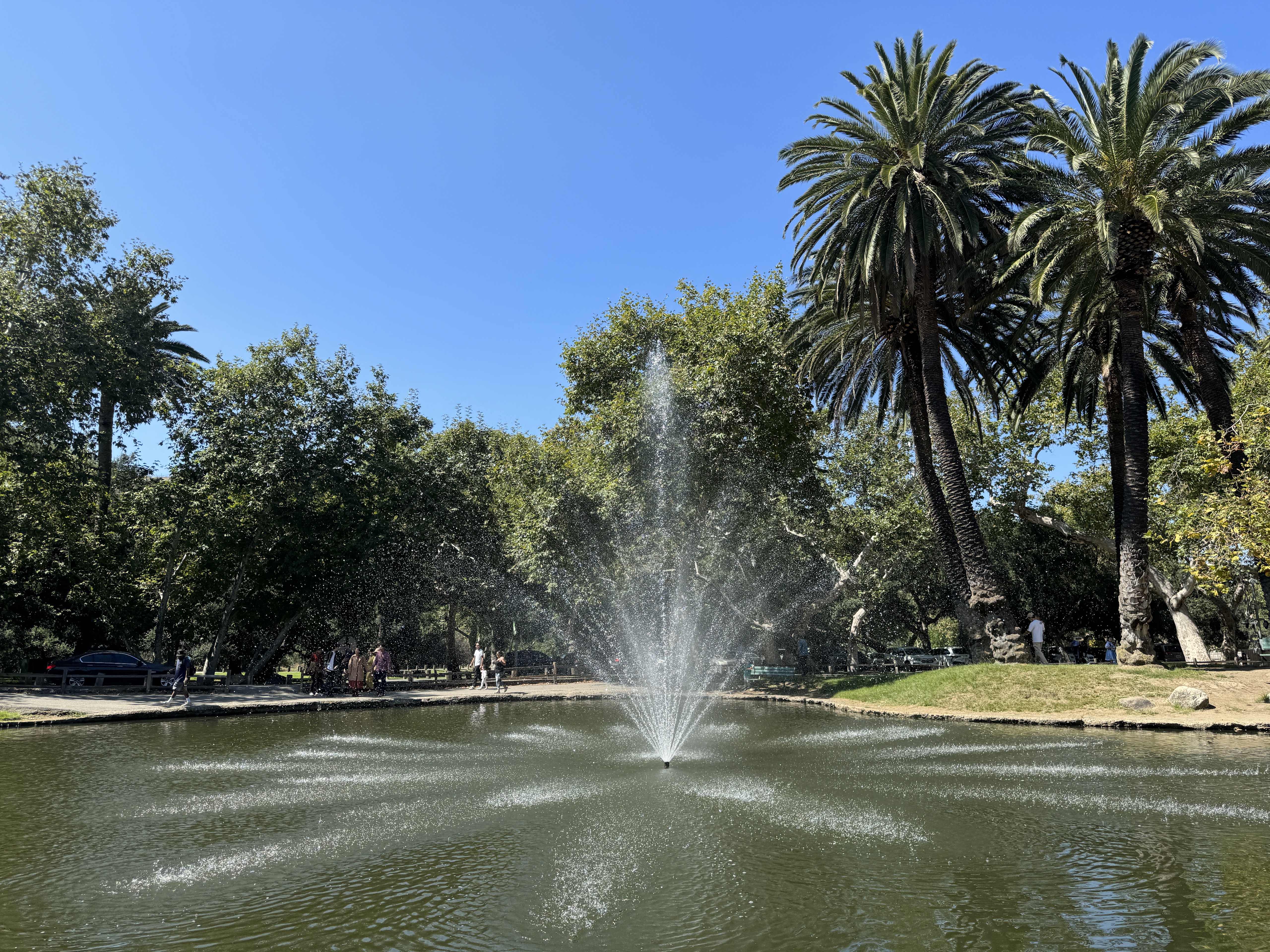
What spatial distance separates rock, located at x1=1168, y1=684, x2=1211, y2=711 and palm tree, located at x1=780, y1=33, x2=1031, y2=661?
5.21 metres

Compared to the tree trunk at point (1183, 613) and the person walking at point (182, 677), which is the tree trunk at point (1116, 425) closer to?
the tree trunk at point (1183, 613)

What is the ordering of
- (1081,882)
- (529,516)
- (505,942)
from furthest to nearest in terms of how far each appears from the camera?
(529,516), (1081,882), (505,942)

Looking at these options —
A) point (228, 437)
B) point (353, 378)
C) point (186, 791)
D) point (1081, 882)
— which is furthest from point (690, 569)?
point (1081, 882)

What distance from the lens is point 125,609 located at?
125 feet

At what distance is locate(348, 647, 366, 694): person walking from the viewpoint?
3172 cm

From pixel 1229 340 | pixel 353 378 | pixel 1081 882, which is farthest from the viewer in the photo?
pixel 353 378

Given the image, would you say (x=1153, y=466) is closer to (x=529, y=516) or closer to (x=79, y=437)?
(x=529, y=516)

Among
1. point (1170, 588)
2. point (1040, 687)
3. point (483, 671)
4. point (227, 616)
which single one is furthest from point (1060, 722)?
point (227, 616)

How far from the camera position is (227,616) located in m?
34.9

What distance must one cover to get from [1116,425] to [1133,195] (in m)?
8.71

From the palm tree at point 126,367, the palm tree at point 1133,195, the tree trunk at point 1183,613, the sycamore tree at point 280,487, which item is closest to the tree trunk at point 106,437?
the palm tree at point 126,367

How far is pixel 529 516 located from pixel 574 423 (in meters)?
6.95

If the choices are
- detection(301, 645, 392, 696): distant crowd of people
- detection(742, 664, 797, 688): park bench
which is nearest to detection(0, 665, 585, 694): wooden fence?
detection(301, 645, 392, 696): distant crowd of people

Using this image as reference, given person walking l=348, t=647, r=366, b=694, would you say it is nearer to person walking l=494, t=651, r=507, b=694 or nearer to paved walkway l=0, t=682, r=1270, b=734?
paved walkway l=0, t=682, r=1270, b=734
